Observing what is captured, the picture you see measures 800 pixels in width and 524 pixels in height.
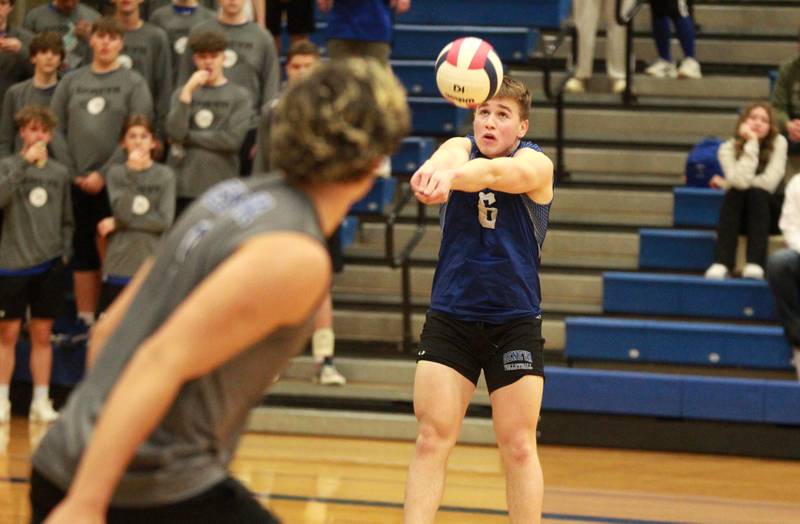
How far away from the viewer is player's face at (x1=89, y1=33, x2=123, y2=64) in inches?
A: 327

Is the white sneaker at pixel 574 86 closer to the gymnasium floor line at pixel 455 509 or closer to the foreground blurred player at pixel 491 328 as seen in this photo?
the gymnasium floor line at pixel 455 509

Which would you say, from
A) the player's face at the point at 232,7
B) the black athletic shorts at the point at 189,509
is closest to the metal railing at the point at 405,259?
the player's face at the point at 232,7

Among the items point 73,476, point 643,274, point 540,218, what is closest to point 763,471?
point 643,274

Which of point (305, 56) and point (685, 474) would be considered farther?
point (305, 56)

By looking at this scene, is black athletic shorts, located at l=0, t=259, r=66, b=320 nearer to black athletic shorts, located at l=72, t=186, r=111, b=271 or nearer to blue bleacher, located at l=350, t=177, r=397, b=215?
black athletic shorts, located at l=72, t=186, r=111, b=271

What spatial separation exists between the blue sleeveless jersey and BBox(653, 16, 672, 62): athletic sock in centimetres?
570

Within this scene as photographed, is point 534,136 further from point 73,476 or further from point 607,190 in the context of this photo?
point 73,476

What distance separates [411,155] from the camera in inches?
383

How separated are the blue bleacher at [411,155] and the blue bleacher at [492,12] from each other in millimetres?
1796

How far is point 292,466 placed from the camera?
23.4ft

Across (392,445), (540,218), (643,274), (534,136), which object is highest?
(540,218)

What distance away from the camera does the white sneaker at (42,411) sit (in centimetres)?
812

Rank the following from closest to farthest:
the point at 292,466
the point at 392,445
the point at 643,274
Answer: the point at 292,466 → the point at 392,445 → the point at 643,274

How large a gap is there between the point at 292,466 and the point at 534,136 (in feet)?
13.4
